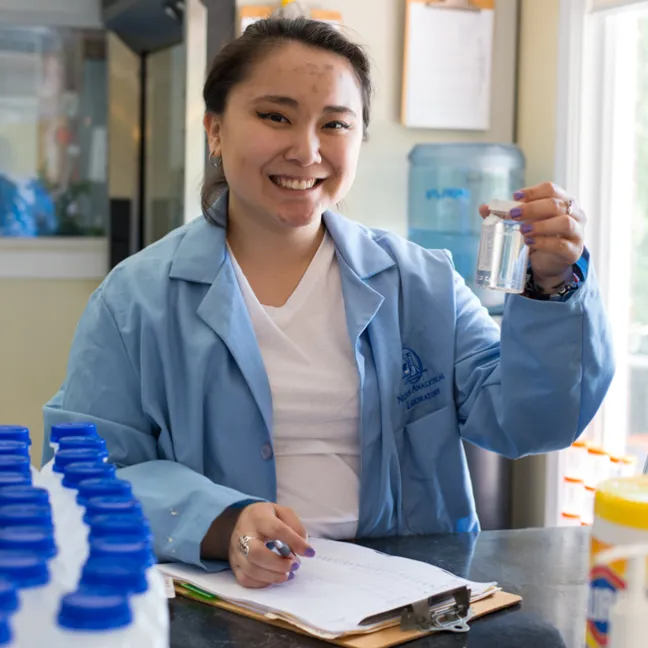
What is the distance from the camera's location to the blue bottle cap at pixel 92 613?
1.96ft

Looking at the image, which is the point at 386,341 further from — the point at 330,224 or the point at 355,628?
the point at 355,628

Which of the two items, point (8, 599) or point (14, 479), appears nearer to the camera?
point (8, 599)

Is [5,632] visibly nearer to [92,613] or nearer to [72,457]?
[92,613]

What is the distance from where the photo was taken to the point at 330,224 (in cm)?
162

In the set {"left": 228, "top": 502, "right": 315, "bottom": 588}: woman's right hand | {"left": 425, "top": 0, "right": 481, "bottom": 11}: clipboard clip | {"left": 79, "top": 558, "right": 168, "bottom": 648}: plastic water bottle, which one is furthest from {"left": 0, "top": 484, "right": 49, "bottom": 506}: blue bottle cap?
{"left": 425, "top": 0, "right": 481, "bottom": 11}: clipboard clip

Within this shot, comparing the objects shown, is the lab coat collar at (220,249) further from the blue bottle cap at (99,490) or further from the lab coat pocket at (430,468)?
the blue bottle cap at (99,490)

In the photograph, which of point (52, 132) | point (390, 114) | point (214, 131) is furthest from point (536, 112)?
A: point (52, 132)

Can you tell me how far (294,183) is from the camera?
4.90ft

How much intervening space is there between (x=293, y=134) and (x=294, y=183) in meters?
0.07

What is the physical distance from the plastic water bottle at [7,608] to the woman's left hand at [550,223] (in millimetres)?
736

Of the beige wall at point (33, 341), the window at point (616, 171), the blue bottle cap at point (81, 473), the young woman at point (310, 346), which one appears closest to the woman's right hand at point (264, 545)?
the young woman at point (310, 346)

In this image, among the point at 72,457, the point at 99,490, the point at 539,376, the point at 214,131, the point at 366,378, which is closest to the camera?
the point at 99,490

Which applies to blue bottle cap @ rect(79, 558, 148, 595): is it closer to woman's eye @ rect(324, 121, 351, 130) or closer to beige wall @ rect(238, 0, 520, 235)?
woman's eye @ rect(324, 121, 351, 130)

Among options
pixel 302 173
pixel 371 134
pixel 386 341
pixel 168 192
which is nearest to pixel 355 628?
pixel 386 341
